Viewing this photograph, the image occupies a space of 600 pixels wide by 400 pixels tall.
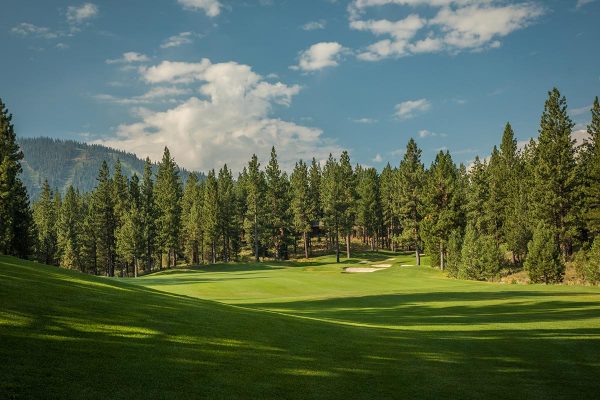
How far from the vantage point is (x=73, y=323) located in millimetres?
9727

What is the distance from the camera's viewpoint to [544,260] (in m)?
44.3

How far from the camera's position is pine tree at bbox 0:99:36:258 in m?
60.8

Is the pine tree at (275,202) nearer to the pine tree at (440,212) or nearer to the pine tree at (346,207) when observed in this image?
the pine tree at (346,207)

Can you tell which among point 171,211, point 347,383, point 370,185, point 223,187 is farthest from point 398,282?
point 223,187

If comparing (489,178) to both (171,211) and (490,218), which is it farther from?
(171,211)

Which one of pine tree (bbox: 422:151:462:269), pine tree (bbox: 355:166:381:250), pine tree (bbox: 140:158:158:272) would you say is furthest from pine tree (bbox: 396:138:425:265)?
pine tree (bbox: 140:158:158:272)

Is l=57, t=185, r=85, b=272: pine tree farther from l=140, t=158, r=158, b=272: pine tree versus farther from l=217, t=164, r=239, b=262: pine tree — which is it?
l=217, t=164, r=239, b=262: pine tree

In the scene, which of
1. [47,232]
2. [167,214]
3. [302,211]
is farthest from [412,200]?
[47,232]

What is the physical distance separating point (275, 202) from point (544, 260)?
59.4m

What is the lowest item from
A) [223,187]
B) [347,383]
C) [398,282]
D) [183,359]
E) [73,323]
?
[398,282]

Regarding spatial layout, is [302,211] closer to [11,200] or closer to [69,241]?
[69,241]

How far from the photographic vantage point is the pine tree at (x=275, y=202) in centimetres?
9262

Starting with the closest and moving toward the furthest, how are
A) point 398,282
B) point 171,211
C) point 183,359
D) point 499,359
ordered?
point 183,359, point 499,359, point 398,282, point 171,211

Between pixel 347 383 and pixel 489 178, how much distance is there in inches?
2822
